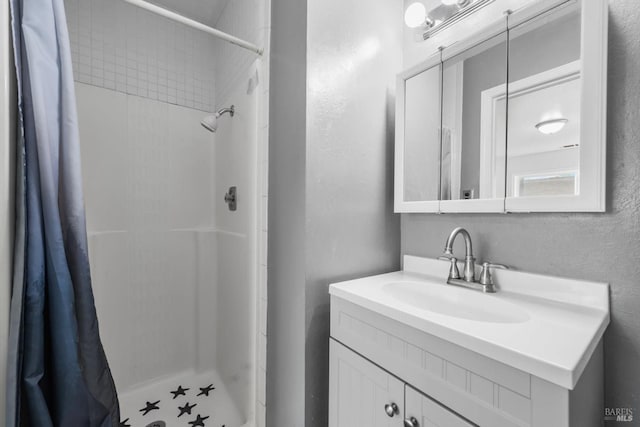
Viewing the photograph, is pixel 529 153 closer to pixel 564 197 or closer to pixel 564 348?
pixel 564 197

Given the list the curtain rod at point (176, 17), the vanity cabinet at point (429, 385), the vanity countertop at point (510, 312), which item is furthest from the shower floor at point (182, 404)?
the curtain rod at point (176, 17)

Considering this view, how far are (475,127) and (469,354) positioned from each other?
78 centimetres

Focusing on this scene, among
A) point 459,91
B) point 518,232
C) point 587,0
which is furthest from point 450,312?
point 587,0

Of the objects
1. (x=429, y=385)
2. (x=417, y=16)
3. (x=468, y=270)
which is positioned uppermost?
(x=417, y=16)

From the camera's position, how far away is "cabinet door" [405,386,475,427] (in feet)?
2.03

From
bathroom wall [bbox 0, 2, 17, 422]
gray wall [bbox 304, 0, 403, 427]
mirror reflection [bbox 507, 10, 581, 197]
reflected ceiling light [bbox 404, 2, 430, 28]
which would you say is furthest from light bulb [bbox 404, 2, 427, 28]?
bathroom wall [bbox 0, 2, 17, 422]

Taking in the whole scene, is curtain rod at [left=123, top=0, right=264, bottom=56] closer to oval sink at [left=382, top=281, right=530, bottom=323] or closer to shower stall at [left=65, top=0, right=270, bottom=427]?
shower stall at [left=65, top=0, right=270, bottom=427]

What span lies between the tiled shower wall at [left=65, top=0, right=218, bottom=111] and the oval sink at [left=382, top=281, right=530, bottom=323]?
68.7 inches

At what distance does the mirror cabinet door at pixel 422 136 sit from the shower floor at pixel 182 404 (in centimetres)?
137

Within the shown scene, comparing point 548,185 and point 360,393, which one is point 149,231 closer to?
point 360,393

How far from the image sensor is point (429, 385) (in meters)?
0.66

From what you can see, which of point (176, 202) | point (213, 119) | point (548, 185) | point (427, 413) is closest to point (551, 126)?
point (548, 185)

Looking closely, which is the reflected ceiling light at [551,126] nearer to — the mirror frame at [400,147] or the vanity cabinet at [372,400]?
the mirror frame at [400,147]

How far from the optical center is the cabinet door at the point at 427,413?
24.4 inches
